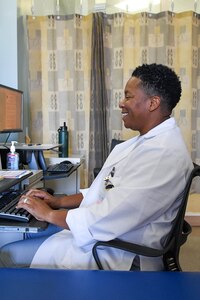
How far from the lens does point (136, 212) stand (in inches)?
36.0

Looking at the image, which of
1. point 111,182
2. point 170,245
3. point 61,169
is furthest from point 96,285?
point 61,169

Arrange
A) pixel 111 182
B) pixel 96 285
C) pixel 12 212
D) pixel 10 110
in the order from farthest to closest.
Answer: pixel 10 110
pixel 111 182
pixel 12 212
pixel 96 285

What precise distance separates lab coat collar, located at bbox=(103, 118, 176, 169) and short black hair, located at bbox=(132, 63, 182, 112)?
0.23 ft

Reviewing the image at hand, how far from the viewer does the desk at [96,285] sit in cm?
69

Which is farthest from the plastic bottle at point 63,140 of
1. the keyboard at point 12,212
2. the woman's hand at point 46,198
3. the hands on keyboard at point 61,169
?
→ the keyboard at point 12,212

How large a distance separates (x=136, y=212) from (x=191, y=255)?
145 centimetres

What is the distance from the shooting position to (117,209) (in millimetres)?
917

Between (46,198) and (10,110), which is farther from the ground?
(10,110)

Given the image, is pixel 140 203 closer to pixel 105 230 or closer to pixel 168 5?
pixel 105 230

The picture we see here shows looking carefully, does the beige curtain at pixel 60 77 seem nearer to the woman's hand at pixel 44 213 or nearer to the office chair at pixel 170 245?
the woman's hand at pixel 44 213

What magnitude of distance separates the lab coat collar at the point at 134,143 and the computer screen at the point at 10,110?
0.85 meters

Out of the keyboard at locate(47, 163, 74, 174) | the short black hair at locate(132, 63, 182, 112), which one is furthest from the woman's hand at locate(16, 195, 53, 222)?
the keyboard at locate(47, 163, 74, 174)

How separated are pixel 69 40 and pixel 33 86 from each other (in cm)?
56

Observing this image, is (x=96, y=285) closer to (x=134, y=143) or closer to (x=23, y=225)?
(x=23, y=225)
